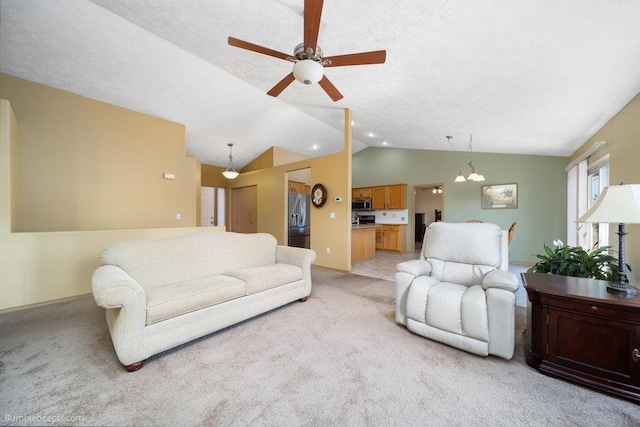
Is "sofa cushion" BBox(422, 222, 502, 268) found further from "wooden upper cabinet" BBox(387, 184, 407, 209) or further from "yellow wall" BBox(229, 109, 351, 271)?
"wooden upper cabinet" BBox(387, 184, 407, 209)

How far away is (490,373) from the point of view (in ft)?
5.58

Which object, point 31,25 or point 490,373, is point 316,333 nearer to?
point 490,373

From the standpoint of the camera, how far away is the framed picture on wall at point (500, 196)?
5.76 m

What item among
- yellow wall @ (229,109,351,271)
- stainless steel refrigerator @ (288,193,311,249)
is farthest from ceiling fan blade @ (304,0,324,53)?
stainless steel refrigerator @ (288,193,311,249)

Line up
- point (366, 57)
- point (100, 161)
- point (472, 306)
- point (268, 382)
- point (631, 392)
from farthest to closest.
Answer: point (100, 161) < point (366, 57) < point (472, 306) < point (268, 382) < point (631, 392)

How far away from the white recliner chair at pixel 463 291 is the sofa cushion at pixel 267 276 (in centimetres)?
124

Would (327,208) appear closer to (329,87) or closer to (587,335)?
(329,87)

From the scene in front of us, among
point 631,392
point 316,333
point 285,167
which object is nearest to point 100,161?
point 285,167

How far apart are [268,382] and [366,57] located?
8.63 feet

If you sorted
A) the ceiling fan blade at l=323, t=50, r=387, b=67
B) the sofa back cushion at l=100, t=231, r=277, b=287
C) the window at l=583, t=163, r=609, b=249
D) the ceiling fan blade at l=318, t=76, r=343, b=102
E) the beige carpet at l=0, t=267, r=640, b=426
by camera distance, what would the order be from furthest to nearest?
the window at l=583, t=163, r=609, b=249
the ceiling fan blade at l=318, t=76, r=343, b=102
the sofa back cushion at l=100, t=231, r=277, b=287
the ceiling fan blade at l=323, t=50, r=387, b=67
the beige carpet at l=0, t=267, r=640, b=426

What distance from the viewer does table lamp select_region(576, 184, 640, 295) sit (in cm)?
150

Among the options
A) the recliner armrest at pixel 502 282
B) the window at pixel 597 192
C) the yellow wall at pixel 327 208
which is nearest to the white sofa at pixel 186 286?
the yellow wall at pixel 327 208

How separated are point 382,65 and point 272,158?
4.38 meters

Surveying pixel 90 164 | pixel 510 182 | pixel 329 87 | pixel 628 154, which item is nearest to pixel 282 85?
pixel 329 87
